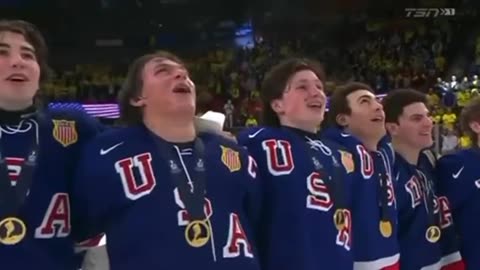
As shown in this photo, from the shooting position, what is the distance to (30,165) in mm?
2611

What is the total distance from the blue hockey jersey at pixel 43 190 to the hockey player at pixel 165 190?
0.07 meters

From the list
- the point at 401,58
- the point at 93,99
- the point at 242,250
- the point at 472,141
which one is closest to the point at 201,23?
the point at 93,99

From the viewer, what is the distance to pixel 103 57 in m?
23.0

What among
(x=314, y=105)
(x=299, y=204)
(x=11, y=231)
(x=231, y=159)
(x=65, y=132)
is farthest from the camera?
(x=314, y=105)

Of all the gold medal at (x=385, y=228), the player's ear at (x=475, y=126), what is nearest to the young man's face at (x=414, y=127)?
the player's ear at (x=475, y=126)

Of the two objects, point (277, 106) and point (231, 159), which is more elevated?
point (277, 106)

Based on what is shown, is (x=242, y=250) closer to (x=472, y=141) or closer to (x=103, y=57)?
(x=472, y=141)

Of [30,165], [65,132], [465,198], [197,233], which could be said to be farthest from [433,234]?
[30,165]

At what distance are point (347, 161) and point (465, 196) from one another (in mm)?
952

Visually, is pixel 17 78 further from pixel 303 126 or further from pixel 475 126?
pixel 475 126

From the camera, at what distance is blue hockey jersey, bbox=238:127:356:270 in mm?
3076

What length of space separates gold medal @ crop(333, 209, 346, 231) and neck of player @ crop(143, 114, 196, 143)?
0.67m

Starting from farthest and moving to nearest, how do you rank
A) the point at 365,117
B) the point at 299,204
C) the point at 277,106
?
the point at 365,117 < the point at 277,106 < the point at 299,204

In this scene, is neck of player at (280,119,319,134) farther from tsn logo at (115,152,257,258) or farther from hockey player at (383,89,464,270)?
hockey player at (383,89,464,270)
